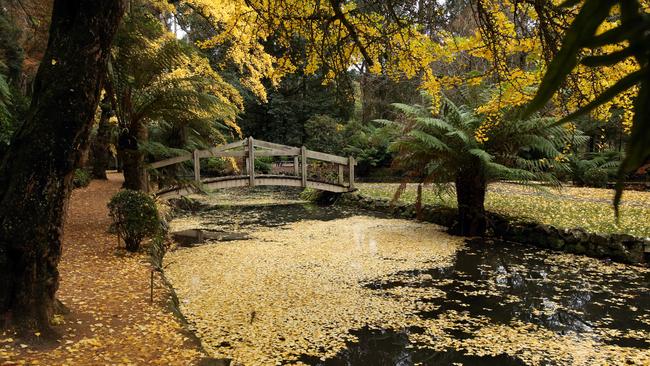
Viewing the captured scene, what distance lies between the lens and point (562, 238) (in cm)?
674

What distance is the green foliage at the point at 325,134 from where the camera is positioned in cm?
1936

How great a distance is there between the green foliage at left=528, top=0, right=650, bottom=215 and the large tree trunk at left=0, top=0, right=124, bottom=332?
2.67 meters

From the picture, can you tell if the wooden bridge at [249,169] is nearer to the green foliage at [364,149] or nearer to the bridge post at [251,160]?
the bridge post at [251,160]

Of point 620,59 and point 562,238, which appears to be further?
point 562,238

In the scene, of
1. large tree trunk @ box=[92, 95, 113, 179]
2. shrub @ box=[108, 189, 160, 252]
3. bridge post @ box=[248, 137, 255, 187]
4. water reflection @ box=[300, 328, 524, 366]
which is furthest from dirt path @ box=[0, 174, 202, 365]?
bridge post @ box=[248, 137, 255, 187]

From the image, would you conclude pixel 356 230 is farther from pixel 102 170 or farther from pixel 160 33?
pixel 102 170

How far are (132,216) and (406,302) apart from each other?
Answer: 129 inches

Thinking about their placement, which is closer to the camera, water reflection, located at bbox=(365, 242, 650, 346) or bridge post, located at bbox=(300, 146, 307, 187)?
water reflection, located at bbox=(365, 242, 650, 346)

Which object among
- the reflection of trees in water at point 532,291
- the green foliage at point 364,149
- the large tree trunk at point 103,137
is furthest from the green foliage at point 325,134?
the reflection of trees in water at point 532,291

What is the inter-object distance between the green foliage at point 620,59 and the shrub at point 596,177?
14.4m

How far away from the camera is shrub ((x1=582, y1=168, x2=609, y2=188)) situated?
1277 centimetres

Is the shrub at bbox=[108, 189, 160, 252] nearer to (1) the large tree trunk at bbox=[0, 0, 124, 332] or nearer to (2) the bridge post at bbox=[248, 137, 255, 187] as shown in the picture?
(1) the large tree trunk at bbox=[0, 0, 124, 332]

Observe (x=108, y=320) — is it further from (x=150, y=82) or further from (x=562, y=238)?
(x=562, y=238)

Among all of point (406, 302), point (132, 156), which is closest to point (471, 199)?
point (406, 302)
